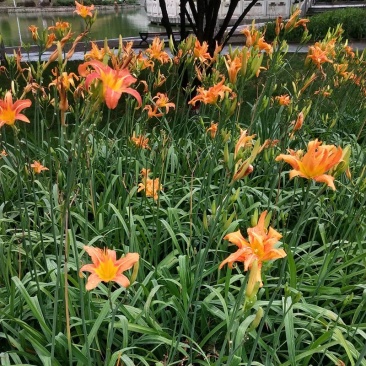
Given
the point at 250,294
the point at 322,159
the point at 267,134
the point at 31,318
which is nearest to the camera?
the point at 250,294

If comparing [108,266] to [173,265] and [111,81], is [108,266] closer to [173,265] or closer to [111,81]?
[111,81]

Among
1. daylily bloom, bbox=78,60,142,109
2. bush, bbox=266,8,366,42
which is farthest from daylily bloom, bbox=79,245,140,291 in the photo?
bush, bbox=266,8,366,42

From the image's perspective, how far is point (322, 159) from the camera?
1192mm

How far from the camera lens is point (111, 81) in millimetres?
1150

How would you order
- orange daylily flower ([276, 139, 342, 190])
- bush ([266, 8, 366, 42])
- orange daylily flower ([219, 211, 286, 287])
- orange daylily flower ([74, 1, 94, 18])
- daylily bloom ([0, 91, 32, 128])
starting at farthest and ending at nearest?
bush ([266, 8, 366, 42])
orange daylily flower ([74, 1, 94, 18])
daylily bloom ([0, 91, 32, 128])
orange daylily flower ([276, 139, 342, 190])
orange daylily flower ([219, 211, 286, 287])

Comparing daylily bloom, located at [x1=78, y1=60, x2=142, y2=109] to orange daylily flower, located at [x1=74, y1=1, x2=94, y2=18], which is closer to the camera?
daylily bloom, located at [x1=78, y1=60, x2=142, y2=109]

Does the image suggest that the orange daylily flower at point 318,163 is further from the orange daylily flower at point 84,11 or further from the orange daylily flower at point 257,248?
the orange daylily flower at point 84,11

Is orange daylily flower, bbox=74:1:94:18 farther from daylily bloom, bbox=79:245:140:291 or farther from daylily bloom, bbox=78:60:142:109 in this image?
daylily bloom, bbox=79:245:140:291

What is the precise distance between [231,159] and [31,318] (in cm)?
103

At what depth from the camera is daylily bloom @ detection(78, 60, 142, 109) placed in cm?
110

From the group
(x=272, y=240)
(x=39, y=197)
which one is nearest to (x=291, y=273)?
(x=272, y=240)

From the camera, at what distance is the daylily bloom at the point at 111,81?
3.59 feet

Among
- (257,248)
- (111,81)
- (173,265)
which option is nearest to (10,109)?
(111,81)

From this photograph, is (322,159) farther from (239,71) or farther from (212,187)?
(212,187)
